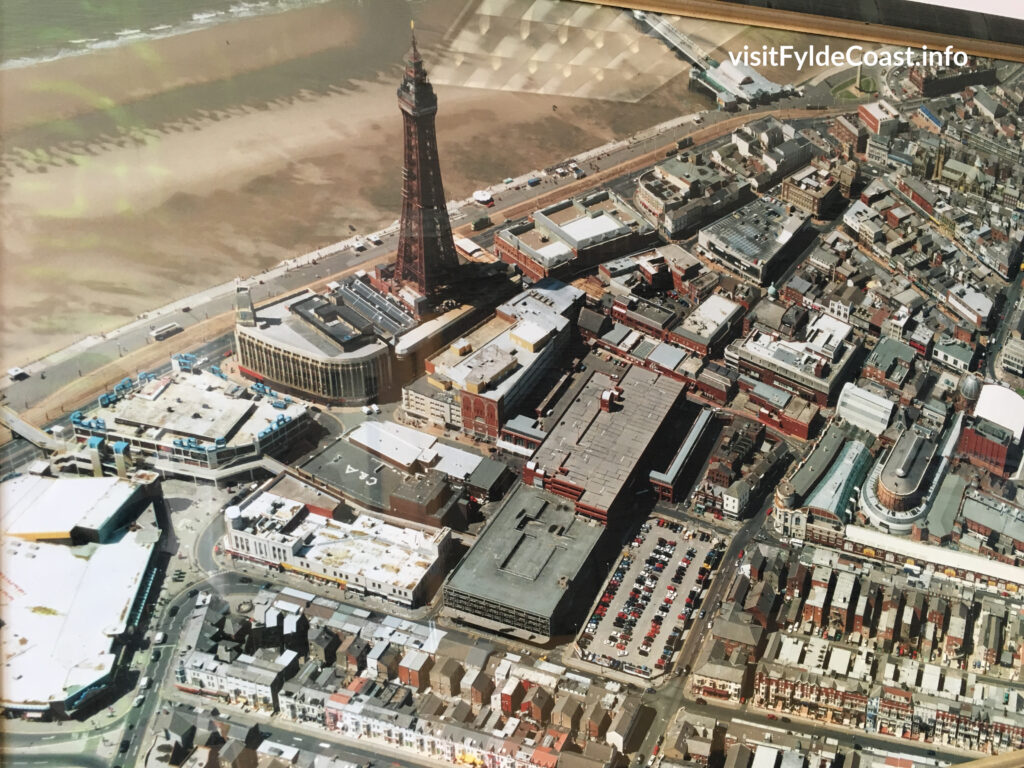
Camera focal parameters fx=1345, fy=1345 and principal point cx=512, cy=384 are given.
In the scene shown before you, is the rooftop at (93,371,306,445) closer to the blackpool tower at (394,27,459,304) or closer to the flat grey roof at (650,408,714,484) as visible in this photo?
the blackpool tower at (394,27,459,304)

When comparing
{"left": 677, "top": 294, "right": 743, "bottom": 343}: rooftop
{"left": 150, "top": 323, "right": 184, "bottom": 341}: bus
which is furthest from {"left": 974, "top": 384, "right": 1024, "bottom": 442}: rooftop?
{"left": 150, "top": 323, "right": 184, "bottom": 341}: bus

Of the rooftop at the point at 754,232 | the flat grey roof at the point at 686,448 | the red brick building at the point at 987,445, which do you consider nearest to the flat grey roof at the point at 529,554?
the flat grey roof at the point at 686,448

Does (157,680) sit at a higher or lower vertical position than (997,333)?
lower

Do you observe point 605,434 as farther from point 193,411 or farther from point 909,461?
point 193,411

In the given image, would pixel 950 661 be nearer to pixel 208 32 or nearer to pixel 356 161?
pixel 356 161

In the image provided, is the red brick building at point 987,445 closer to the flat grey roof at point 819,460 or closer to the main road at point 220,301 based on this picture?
the flat grey roof at point 819,460

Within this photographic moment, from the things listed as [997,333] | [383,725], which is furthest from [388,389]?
[997,333]
